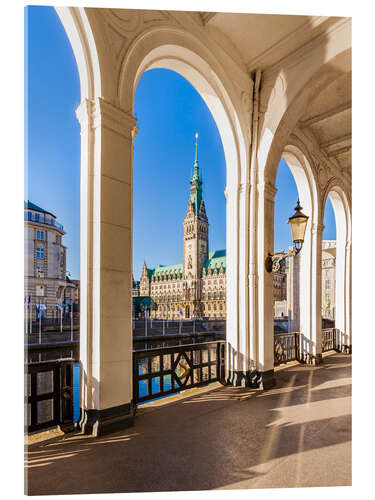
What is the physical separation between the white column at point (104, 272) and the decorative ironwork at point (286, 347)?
515cm

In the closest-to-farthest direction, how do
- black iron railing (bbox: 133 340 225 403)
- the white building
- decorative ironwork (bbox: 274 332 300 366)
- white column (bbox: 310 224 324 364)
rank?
black iron railing (bbox: 133 340 225 403)
decorative ironwork (bbox: 274 332 300 366)
white column (bbox: 310 224 324 364)
the white building

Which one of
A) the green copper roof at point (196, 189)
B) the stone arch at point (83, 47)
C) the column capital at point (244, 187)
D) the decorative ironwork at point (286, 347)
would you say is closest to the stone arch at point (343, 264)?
the decorative ironwork at point (286, 347)

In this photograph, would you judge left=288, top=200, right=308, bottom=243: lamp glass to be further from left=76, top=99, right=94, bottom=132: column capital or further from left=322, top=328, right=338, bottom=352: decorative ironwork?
left=322, top=328, right=338, bottom=352: decorative ironwork

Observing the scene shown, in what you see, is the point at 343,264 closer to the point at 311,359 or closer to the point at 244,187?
the point at 311,359

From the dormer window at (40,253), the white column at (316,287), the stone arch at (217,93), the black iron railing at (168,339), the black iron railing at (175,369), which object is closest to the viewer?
the stone arch at (217,93)

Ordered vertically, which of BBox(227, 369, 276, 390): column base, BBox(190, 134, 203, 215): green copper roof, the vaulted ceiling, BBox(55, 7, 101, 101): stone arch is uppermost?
BBox(190, 134, 203, 215): green copper roof

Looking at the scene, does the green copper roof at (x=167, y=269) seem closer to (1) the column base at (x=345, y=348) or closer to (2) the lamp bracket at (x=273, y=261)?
(1) the column base at (x=345, y=348)

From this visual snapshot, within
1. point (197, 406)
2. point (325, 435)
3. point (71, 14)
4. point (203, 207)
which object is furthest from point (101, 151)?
point (203, 207)

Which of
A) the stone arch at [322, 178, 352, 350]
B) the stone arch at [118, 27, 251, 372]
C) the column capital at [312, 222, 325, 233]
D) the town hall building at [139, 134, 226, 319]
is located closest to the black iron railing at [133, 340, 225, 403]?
the stone arch at [118, 27, 251, 372]

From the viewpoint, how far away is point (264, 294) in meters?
6.29

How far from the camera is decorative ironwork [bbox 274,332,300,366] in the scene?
8.24 m

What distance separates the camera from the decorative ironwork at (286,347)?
8.24 metres
